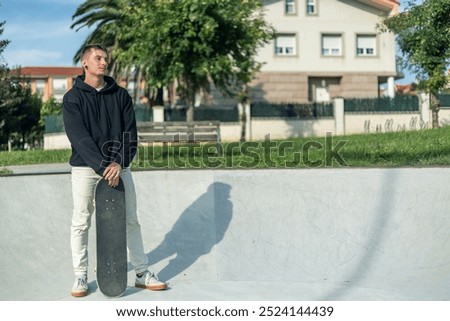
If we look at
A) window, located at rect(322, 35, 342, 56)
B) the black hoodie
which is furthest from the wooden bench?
window, located at rect(322, 35, 342, 56)

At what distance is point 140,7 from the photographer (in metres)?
23.0

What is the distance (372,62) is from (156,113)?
1715 centimetres

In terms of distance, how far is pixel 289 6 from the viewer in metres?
37.7

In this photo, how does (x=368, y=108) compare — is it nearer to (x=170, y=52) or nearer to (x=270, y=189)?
(x=170, y=52)

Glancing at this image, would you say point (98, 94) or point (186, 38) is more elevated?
point (186, 38)

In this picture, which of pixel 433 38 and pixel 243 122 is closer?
pixel 433 38

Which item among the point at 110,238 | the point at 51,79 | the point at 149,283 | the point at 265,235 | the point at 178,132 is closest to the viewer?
the point at 110,238

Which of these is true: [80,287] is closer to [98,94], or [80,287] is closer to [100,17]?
[98,94]

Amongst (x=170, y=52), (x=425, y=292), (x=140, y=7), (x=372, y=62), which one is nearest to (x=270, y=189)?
(x=425, y=292)

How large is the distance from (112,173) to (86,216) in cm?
45

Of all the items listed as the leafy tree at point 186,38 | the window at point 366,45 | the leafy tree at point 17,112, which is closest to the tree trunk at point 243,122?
the leafy tree at point 186,38

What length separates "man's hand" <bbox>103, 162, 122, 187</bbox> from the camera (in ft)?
14.9

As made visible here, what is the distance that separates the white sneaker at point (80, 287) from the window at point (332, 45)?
34.8m

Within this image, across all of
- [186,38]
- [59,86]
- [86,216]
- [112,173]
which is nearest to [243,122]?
[186,38]
